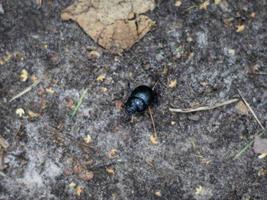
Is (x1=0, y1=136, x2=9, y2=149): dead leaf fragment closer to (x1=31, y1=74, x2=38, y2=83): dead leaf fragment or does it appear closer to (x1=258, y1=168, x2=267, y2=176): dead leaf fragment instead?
(x1=31, y1=74, x2=38, y2=83): dead leaf fragment

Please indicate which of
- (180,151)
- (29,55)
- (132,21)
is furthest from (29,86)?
(180,151)

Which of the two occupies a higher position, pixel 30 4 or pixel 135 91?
pixel 30 4

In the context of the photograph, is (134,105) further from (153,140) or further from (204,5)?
(204,5)

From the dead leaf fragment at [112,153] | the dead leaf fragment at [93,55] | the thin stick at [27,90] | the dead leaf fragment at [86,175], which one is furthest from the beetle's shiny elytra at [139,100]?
the thin stick at [27,90]

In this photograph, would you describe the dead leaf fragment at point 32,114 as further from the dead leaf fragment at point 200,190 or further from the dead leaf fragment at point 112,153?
the dead leaf fragment at point 200,190

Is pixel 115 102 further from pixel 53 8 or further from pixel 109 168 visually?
pixel 53 8
